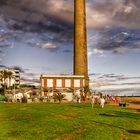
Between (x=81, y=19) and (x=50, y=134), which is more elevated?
(x=81, y=19)

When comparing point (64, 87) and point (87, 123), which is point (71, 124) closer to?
point (87, 123)

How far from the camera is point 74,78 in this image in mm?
108875

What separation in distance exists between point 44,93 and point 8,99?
29600 mm

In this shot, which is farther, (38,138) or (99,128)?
(99,128)

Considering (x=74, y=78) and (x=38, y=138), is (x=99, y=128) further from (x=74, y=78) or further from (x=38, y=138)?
(x=74, y=78)

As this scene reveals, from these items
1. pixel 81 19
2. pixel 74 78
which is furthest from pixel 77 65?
pixel 81 19

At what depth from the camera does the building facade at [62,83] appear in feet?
343

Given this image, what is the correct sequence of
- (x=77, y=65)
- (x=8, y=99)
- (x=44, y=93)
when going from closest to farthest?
(x=8, y=99)
(x=44, y=93)
(x=77, y=65)

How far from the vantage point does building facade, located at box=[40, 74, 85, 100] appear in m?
104

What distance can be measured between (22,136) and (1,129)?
373cm

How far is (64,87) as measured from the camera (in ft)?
351

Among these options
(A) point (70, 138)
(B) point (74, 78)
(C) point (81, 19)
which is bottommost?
(A) point (70, 138)

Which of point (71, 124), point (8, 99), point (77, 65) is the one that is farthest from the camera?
point (77, 65)

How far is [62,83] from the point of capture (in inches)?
4222
